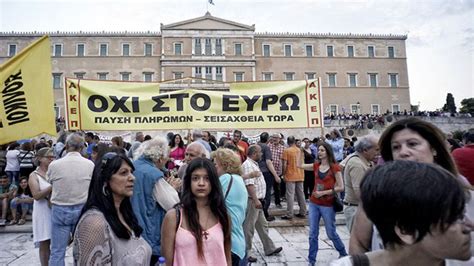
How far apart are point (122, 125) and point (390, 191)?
4635mm

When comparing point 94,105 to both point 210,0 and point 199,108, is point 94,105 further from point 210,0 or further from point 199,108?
point 210,0

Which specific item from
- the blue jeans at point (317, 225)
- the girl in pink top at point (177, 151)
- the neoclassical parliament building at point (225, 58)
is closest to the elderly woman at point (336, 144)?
the girl in pink top at point (177, 151)

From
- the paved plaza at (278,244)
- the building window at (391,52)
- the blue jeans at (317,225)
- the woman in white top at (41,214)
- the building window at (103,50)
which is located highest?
the building window at (103,50)

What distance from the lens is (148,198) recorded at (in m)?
2.69

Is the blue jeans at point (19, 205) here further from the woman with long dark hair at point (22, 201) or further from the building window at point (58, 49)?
the building window at point (58, 49)

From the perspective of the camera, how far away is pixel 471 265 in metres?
1.10

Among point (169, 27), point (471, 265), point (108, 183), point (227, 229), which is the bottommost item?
point (227, 229)

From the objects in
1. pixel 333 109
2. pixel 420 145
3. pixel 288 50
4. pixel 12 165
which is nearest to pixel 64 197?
pixel 420 145

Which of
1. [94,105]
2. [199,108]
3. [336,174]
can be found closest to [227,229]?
[336,174]

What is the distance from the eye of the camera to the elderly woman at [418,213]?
86cm

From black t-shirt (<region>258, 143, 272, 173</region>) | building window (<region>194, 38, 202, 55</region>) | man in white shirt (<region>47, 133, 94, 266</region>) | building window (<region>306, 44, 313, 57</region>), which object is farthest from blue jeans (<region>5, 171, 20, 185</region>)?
building window (<region>306, 44, 313, 57</region>)

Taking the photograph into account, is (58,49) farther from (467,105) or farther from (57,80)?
(467,105)

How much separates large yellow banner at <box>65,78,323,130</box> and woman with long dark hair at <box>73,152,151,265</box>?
3.00m

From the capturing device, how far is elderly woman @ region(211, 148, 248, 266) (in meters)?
2.57
